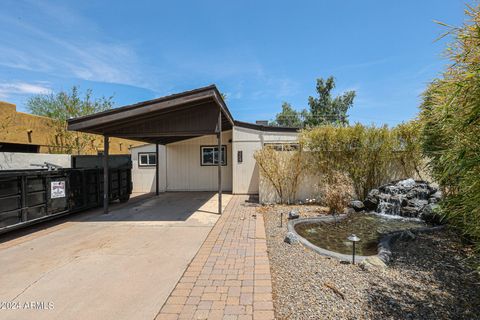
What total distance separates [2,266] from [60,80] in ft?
45.1

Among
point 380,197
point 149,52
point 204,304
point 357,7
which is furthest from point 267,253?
point 149,52

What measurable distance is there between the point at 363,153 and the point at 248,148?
4387 mm

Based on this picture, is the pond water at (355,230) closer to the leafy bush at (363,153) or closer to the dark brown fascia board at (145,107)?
the leafy bush at (363,153)

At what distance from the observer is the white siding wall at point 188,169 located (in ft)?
36.8

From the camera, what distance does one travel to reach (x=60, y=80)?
13320mm

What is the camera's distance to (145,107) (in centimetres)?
555

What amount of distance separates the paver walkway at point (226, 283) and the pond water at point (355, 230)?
1.16m

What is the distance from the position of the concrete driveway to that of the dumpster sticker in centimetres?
75

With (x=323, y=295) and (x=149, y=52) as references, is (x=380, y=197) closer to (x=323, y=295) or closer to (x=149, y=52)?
(x=323, y=295)

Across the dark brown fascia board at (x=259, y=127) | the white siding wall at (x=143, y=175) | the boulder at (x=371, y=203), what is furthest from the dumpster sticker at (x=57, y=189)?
the boulder at (x=371, y=203)

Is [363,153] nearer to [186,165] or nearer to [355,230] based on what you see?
[355,230]

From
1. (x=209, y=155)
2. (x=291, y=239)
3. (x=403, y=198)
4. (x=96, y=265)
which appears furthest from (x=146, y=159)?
(x=403, y=198)

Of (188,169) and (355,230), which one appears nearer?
(355,230)

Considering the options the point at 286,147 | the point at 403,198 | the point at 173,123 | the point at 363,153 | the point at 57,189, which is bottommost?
the point at 403,198
